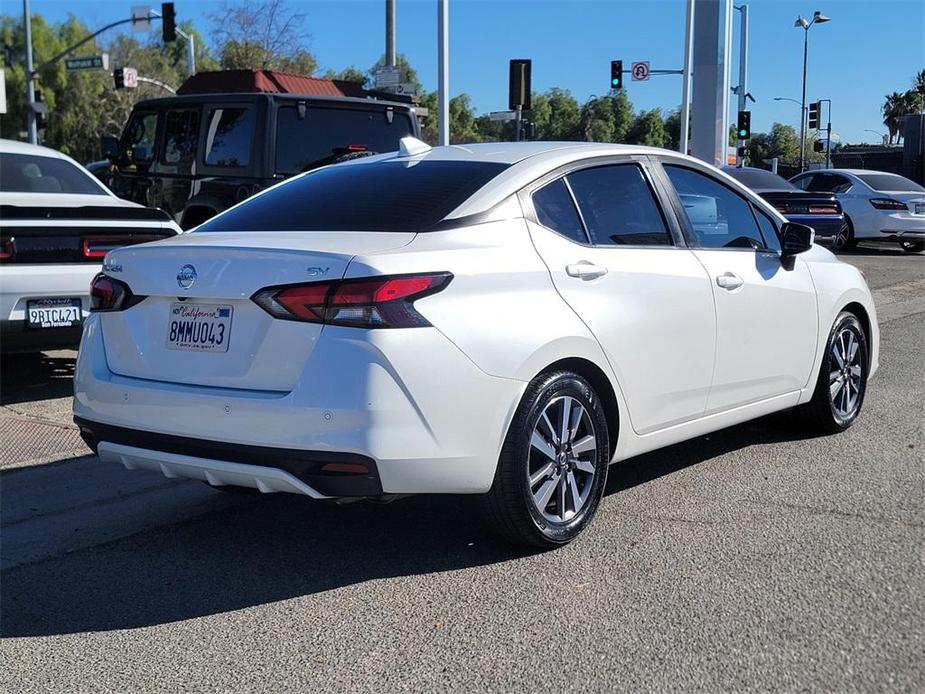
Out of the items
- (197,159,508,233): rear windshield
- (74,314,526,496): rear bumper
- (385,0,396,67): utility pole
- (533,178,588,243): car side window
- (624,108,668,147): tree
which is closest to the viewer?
(74,314,526,496): rear bumper

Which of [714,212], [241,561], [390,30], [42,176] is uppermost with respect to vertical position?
[390,30]

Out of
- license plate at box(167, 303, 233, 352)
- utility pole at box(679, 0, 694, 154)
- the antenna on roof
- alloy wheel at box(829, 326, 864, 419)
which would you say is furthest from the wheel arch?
utility pole at box(679, 0, 694, 154)

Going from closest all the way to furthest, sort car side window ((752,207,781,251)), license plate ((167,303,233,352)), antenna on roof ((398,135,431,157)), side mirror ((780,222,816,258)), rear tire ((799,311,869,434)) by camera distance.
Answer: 1. license plate ((167,303,233,352))
2. antenna on roof ((398,135,431,157))
3. side mirror ((780,222,816,258))
4. car side window ((752,207,781,251))
5. rear tire ((799,311,869,434))

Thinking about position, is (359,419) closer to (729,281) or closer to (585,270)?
(585,270)

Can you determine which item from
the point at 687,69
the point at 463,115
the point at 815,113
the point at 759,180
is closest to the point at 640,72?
the point at 687,69

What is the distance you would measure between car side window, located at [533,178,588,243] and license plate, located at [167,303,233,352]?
1371mm

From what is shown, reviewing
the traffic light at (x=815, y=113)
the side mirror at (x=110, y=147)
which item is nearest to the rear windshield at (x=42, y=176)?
the side mirror at (x=110, y=147)

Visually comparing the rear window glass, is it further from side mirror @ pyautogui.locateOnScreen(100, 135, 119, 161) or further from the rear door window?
side mirror @ pyautogui.locateOnScreen(100, 135, 119, 161)

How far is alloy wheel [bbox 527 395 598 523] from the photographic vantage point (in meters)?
4.21

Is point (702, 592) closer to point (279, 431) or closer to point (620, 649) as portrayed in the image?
point (620, 649)

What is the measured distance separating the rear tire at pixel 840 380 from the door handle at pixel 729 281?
104cm

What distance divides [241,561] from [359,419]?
1.03 m

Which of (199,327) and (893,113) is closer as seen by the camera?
(199,327)

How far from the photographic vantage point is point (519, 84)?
17.2 m
